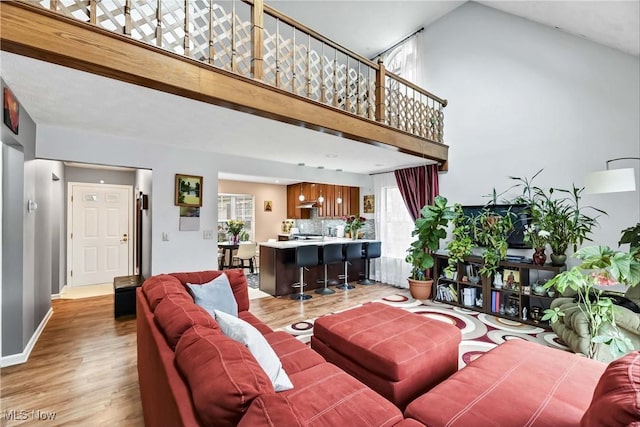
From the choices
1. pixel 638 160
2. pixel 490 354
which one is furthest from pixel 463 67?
pixel 490 354

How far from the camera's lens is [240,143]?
379cm

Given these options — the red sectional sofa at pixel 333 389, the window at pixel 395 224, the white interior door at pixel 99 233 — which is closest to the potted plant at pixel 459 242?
the window at pixel 395 224

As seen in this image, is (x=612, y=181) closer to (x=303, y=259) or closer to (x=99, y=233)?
(x=303, y=259)

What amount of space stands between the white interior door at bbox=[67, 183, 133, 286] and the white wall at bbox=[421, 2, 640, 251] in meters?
6.26

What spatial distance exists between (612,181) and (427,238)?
2.27 meters

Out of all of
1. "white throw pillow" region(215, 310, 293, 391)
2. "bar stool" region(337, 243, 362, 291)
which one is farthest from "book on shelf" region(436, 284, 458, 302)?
"white throw pillow" region(215, 310, 293, 391)

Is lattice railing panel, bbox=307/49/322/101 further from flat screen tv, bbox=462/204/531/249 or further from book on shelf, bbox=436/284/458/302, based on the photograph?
book on shelf, bbox=436/284/458/302

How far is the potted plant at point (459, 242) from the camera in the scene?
13.8 ft

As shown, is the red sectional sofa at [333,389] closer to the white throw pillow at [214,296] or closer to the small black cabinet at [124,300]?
the white throw pillow at [214,296]

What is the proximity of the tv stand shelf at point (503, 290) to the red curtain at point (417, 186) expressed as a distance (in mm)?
1046

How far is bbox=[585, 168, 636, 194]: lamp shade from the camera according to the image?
8.64 ft

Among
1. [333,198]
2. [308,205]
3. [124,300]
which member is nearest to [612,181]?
[333,198]

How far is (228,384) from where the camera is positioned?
88 centimetres

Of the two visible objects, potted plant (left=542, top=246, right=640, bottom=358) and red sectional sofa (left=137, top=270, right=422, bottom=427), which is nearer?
red sectional sofa (left=137, top=270, right=422, bottom=427)
